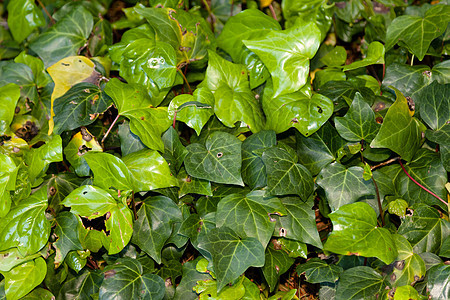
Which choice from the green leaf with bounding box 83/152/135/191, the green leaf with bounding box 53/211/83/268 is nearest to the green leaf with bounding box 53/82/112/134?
the green leaf with bounding box 83/152/135/191

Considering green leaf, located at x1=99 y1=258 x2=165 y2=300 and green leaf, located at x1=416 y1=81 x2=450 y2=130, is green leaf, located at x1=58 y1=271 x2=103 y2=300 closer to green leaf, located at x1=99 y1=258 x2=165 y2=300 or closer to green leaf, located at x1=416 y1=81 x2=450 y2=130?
green leaf, located at x1=99 y1=258 x2=165 y2=300

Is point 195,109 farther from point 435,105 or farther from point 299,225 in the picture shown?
point 435,105

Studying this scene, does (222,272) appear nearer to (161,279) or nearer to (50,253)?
(161,279)

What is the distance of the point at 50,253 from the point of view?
147 centimetres

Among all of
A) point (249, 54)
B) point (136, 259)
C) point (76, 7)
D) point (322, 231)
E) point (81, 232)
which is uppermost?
point (76, 7)

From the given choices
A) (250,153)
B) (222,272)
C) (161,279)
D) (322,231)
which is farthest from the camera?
(322,231)

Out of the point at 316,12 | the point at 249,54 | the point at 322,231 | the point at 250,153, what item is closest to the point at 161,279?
the point at 250,153

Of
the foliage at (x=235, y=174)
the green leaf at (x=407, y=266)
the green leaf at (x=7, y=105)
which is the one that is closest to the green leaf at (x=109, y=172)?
the foliage at (x=235, y=174)

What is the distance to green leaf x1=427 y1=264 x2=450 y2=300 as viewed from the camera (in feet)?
4.14

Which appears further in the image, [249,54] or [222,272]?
[249,54]

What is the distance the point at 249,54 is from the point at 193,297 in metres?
0.99

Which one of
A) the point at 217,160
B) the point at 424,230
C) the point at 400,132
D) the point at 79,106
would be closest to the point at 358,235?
the point at 424,230

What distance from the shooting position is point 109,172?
4.56ft

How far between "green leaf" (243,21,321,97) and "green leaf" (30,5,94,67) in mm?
872
